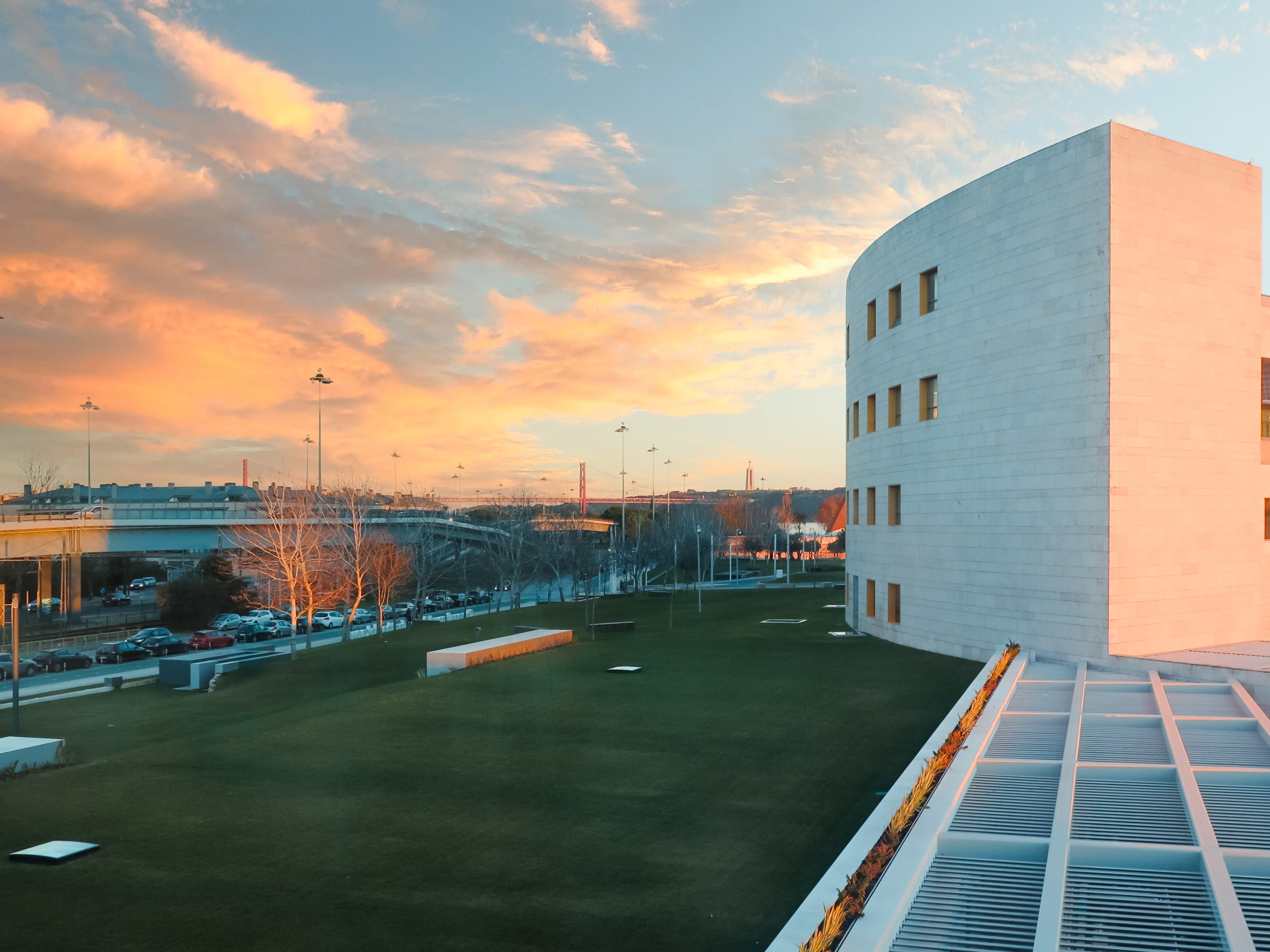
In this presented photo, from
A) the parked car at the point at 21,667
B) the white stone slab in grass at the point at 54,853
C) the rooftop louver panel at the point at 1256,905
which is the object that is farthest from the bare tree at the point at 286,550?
the rooftop louver panel at the point at 1256,905

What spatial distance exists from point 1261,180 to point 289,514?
4925 cm

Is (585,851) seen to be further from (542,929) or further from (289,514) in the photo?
(289,514)

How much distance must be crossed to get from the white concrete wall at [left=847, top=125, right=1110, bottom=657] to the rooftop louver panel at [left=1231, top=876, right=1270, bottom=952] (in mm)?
13814

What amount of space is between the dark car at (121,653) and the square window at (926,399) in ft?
126

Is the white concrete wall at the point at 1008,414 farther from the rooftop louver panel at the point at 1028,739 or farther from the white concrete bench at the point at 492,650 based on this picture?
the white concrete bench at the point at 492,650

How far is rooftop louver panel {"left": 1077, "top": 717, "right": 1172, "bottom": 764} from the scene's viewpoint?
42.9 ft

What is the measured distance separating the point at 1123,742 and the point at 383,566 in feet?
133

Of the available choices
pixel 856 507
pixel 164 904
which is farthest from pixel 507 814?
pixel 856 507

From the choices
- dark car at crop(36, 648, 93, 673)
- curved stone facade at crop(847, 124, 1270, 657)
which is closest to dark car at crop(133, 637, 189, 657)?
dark car at crop(36, 648, 93, 673)

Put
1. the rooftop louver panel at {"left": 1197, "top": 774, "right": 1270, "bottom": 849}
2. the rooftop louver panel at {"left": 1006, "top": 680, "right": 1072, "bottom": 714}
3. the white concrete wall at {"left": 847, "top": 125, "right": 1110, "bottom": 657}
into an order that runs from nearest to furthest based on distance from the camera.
Result: the rooftop louver panel at {"left": 1197, "top": 774, "right": 1270, "bottom": 849} → the rooftop louver panel at {"left": 1006, "top": 680, "right": 1072, "bottom": 714} → the white concrete wall at {"left": 847, "top": 125, "right": 1110, "bottom": 657}

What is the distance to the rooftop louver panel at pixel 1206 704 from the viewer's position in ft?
52.6

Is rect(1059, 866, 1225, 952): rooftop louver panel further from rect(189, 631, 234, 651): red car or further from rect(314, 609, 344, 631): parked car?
rect(314, 609, 344, 631): parked car

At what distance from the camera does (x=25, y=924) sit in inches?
350

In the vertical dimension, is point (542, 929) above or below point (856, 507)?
below
